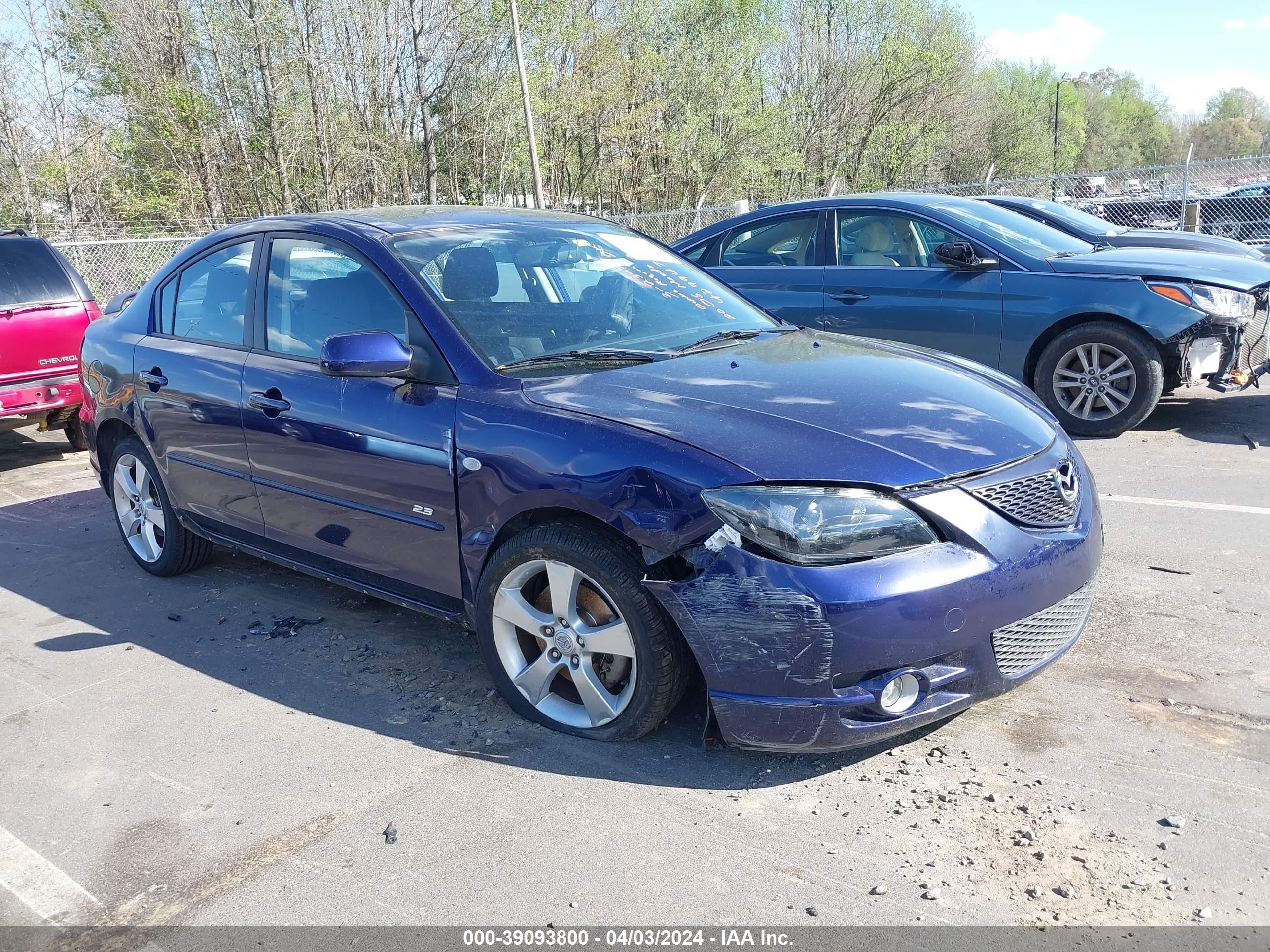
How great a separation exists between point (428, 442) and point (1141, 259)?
5.87 metres

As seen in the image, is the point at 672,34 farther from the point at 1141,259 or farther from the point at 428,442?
the point at 428,442

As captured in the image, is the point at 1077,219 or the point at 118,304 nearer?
the point at 118,304

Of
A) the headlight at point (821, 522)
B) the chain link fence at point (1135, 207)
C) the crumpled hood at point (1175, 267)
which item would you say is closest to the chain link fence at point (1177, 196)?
the chain link fence at point (1135, 207)

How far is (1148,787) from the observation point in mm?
2867

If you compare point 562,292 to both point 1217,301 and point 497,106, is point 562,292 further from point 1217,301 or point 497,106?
point 497,106

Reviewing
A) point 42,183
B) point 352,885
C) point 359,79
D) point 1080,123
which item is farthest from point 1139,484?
point 1080,123

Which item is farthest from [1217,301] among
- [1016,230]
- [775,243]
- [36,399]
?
[36,399]

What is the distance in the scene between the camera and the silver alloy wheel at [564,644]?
124 inches

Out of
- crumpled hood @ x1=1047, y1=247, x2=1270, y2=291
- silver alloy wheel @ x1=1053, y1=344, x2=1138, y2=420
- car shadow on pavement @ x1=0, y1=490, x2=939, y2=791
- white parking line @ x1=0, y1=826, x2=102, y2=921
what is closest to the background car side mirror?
crumpled hood @ x1=1047, y1=247, x2=1270, y2=291

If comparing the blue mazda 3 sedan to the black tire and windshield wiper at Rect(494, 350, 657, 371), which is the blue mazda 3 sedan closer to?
windshield wiper at Rect(494, 350, 657, 371)

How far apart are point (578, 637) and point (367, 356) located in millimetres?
1230

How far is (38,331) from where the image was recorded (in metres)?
7.98

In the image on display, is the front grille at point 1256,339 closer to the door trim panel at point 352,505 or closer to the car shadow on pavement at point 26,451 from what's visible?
the door trim panel at point 352,505

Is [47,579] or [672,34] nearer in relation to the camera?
[47,579]
